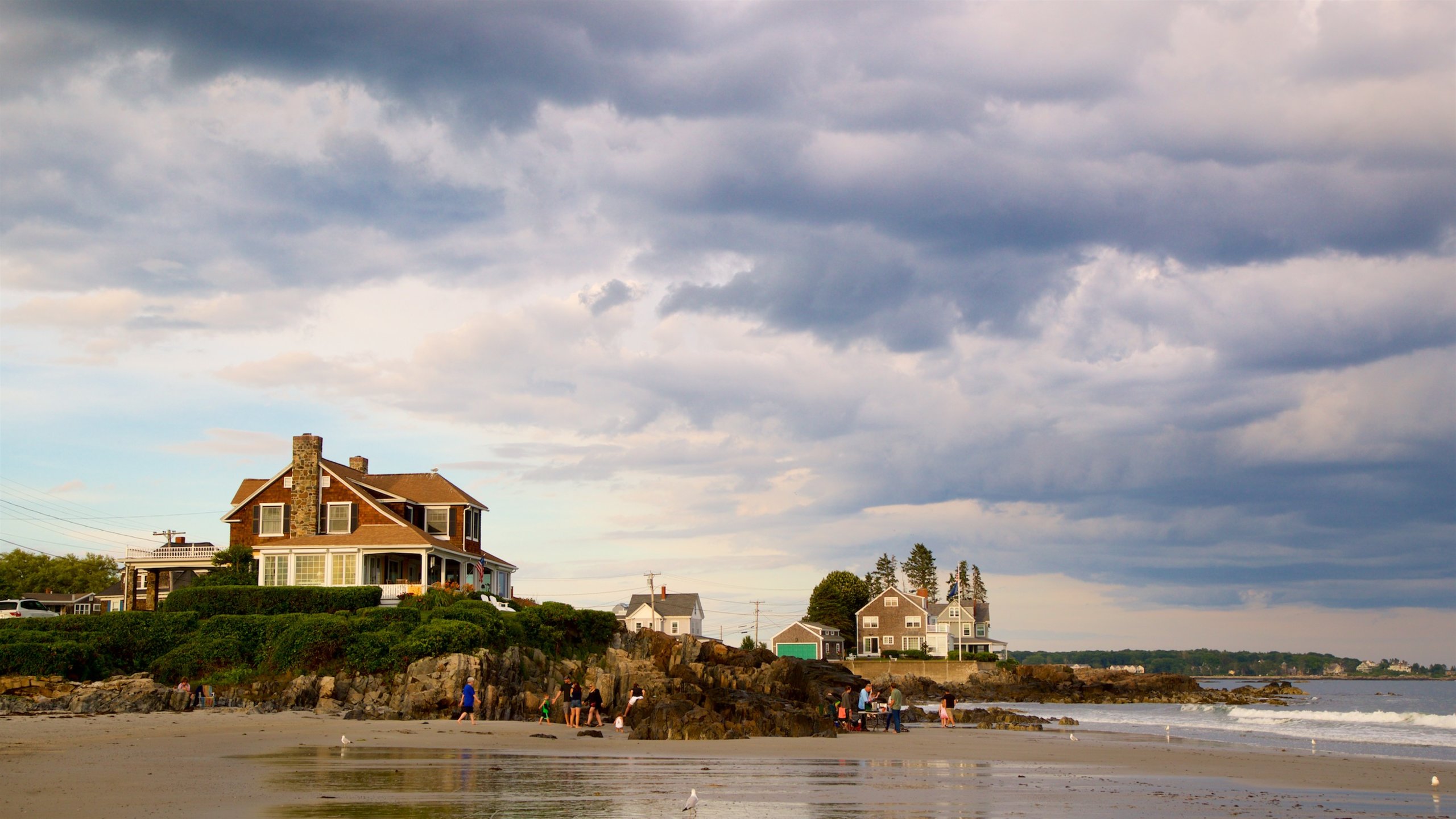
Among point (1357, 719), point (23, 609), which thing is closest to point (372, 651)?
point (23, 609)

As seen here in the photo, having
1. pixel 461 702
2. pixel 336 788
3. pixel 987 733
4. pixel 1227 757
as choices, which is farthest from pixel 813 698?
pixel 336 788

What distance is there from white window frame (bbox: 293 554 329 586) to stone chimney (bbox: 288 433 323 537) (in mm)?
1375

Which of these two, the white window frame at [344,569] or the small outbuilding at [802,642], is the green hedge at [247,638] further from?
the small outbuilding at [802,642]

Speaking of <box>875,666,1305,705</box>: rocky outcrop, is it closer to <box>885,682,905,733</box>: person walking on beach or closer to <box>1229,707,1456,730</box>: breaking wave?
<box>1229,707,1456,730</box>: breaking wave

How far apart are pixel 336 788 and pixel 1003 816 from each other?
9561mm

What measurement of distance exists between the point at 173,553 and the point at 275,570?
19.0 feet

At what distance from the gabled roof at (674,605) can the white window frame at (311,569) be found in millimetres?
52152

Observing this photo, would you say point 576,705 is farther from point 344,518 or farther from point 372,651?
point 344,518

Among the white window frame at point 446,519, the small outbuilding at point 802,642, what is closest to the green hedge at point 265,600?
the white window frame at point 446,519

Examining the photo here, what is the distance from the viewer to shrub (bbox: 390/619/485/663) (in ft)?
119

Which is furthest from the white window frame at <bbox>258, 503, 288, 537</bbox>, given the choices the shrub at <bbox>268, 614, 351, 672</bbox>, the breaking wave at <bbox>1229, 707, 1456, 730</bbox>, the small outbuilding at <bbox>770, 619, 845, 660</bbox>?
the small outbuilding at <bbox>770, 619, 845, 660</bbox>

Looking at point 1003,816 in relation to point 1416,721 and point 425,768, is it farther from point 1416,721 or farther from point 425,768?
point 1416,721

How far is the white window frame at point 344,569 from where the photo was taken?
160ft

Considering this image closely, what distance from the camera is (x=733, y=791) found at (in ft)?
53.5
